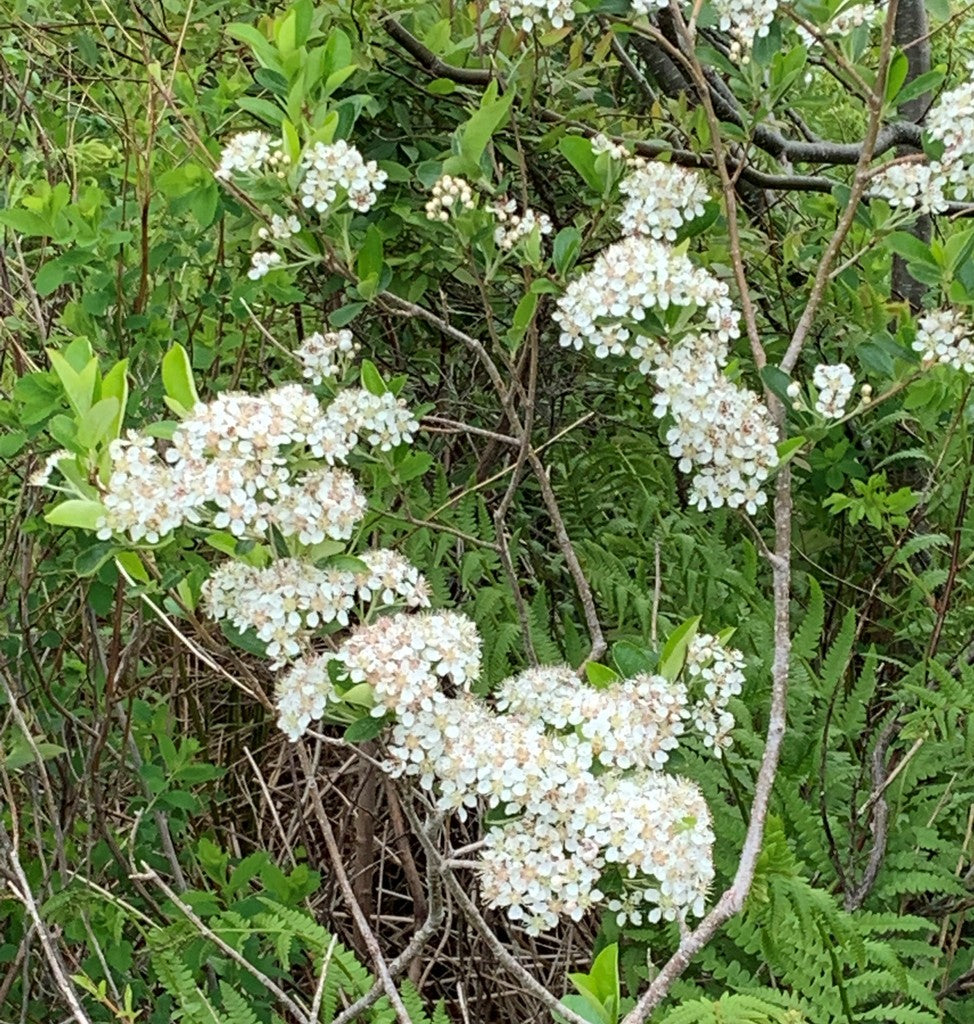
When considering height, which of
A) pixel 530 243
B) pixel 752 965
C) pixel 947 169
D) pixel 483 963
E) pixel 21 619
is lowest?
pixel 483 963

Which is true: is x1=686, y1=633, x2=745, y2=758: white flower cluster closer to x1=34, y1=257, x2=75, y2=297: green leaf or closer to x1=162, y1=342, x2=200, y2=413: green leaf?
x1=162, y1=342, x2=200, y2=413: green leaf

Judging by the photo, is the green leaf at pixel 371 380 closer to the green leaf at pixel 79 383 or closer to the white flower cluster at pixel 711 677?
the green leaf at pixel 79 383

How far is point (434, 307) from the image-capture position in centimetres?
221

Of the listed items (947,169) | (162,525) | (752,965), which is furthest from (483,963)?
(947,169)

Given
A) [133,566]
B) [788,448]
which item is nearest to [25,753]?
[133,566]

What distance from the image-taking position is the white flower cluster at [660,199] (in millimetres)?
1475

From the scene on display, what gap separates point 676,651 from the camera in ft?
3.92

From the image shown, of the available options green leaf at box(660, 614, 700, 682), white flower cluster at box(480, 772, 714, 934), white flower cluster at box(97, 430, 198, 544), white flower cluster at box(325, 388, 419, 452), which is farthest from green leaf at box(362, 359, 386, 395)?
white flower cluster at box(480, 772, 714, 934)

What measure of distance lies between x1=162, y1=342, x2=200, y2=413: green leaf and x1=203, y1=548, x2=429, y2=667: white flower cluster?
0.17 m

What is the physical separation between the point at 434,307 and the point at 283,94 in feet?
2.22

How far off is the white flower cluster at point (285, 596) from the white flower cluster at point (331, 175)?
0.52 metres

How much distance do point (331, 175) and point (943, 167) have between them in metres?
0.77

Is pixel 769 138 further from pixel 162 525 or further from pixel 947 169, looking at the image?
pixel 162 525

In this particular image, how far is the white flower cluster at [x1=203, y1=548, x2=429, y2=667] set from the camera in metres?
1.09
